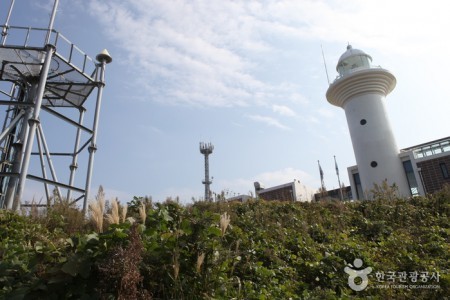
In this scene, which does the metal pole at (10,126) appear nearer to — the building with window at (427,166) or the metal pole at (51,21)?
the metal pole at (51,21)

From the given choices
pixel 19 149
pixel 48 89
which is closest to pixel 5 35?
pixel 48 89

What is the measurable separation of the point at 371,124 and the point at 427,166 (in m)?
7.50

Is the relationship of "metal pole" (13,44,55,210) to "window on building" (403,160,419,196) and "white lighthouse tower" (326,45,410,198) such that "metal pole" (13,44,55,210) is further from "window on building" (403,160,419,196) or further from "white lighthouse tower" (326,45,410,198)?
"window on building" (403,160,419,196)

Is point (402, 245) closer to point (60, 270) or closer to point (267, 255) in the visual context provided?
point (267, 255)

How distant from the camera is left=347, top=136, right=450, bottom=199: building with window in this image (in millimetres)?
26766

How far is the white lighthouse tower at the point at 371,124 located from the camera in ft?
80.7

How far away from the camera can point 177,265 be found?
340cm

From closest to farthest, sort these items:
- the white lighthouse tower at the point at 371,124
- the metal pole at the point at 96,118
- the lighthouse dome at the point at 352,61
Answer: the metal pole at the point at 96,118
the white lighthouse tower at the point at 371,124
the lighthouse dome at the point at 352,61

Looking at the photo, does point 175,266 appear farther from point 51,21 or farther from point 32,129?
point 51,21

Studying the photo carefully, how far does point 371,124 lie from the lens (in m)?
25.0

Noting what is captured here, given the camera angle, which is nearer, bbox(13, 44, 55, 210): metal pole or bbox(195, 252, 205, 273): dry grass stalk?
bbox(195, 252, 205, 273): dry grass stalk

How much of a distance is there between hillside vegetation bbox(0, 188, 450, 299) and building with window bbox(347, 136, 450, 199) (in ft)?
61.6

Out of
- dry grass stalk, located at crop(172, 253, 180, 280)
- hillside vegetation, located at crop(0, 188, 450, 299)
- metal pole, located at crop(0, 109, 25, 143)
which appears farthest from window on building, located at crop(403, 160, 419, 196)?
dry grass stalk, located at crop(172, 253, 180, 280)

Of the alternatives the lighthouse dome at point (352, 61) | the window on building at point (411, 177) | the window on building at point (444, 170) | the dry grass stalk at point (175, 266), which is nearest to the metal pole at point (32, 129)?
the dry grass stalk at point (175, 266)
